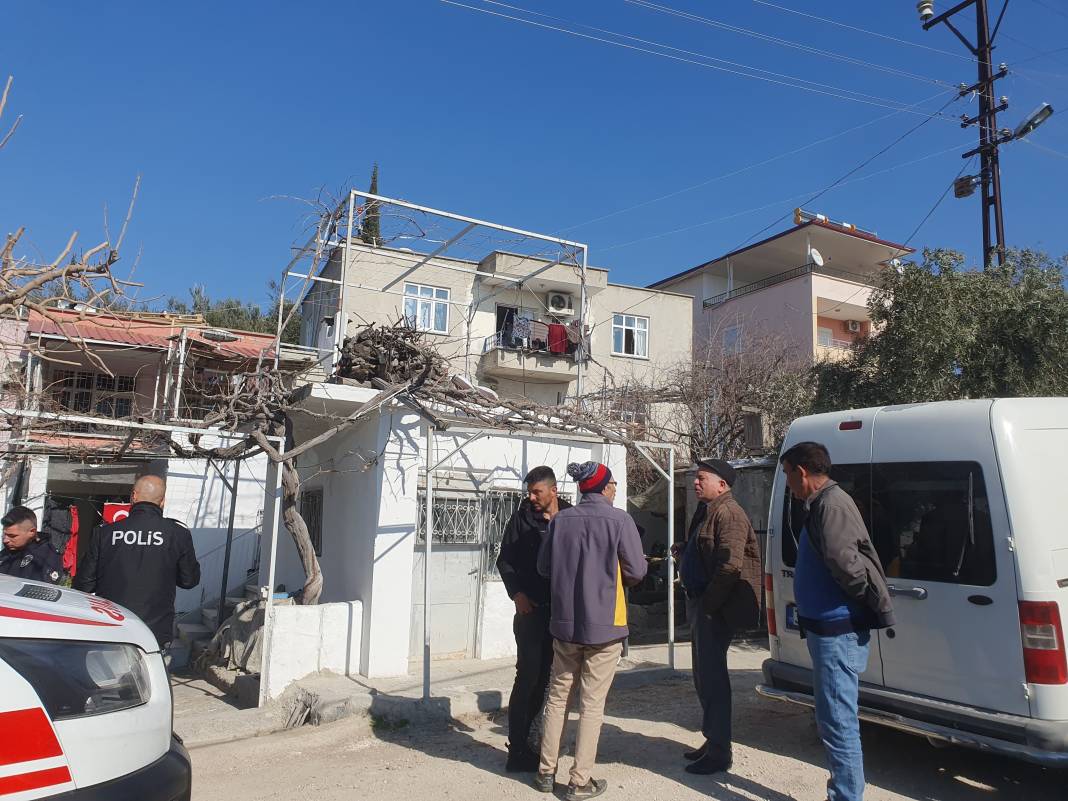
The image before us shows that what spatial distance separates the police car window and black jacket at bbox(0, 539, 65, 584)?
561cm

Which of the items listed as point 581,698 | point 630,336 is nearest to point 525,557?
point 581,698

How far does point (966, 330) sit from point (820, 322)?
2058cm

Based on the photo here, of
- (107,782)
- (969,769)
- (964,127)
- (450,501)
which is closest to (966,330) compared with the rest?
(964,127)

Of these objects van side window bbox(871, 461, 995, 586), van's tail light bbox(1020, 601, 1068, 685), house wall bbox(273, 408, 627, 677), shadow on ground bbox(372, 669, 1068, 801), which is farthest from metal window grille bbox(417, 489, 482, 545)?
van's tail light bbox(1020, 601, 1068, 685)

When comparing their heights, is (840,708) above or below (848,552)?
below

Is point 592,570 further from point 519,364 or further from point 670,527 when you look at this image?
point 519,364

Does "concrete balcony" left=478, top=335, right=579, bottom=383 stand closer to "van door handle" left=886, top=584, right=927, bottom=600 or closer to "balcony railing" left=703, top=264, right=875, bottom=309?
"balcony railing" left=703, top=264, right=875, bottom=309

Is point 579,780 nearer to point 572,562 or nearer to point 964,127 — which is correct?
point 572,562

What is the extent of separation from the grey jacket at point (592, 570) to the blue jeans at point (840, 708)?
1088mm

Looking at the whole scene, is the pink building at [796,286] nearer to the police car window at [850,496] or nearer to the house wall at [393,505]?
the house wall at [393,505]

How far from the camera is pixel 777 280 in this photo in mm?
28781

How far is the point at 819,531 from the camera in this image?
398 centimetres

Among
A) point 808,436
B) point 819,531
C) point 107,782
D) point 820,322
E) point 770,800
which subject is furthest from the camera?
point 820,322

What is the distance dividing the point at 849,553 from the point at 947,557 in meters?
0.91
